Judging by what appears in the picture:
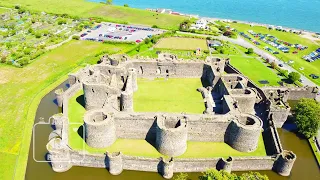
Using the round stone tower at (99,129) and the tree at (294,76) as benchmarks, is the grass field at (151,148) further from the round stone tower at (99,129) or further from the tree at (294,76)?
the tree at (294,76)

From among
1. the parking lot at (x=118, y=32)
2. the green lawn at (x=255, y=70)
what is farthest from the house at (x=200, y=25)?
the green lawn at (x=255, y=70)

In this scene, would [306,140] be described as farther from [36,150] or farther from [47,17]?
[47,17]

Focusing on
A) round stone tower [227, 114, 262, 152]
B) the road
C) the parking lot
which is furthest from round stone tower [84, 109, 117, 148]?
the parking lot

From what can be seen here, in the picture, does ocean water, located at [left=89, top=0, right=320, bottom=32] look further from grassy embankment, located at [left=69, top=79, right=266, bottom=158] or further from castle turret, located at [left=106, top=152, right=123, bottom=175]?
castle turret, located at [left=106, top=152, right=123, bottom=175]

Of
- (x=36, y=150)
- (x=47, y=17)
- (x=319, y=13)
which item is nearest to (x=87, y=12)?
(x=47, y=17)

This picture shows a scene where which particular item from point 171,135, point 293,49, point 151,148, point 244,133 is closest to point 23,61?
point 151,148
